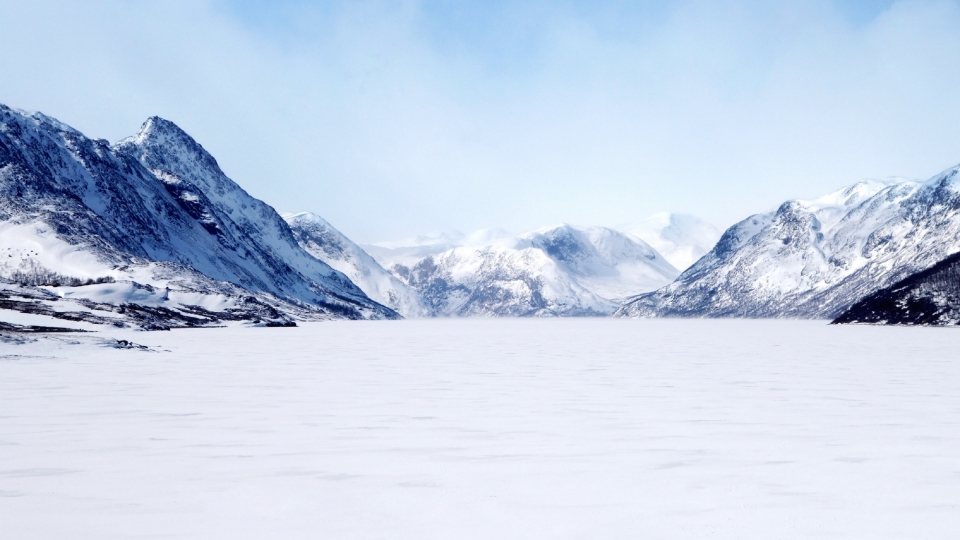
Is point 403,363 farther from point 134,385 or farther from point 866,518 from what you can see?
point 866,518

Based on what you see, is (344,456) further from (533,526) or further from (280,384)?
(280,384)

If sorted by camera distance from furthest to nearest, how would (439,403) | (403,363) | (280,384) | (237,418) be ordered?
1. (403,363)
2. (280,384)
3. (439,403)
4. (237,418)

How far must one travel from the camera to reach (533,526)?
12672mm

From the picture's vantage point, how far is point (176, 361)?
5172 cm

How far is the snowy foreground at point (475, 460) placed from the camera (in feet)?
42.0

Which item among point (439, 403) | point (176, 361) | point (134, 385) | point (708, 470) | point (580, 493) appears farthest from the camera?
point (176, 361)

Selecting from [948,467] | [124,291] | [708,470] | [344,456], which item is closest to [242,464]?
[344,456]

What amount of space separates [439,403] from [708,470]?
47.1ft

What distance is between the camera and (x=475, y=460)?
18.1 meters

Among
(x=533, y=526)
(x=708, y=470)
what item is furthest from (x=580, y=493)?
(x=708, y=470)

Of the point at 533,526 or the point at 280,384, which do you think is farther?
the point at 280,384

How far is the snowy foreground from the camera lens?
1281 cm

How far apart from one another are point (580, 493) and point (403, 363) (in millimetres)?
41598

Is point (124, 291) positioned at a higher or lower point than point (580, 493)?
higher
